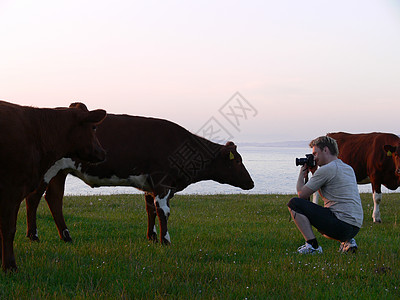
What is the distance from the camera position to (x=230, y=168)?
31.5 ft

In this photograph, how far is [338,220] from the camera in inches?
268

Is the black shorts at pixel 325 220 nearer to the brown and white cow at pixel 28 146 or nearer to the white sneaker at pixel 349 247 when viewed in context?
the white sneaker at pixel 349 247

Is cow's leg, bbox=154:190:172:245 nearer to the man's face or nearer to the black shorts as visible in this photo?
the black shorts

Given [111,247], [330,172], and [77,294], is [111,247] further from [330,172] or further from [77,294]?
[330,172]

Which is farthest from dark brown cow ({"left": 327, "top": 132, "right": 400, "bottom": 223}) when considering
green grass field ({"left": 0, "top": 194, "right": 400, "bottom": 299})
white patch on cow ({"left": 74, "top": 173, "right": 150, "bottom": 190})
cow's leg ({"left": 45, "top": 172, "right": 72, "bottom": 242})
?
cow's leg ({"left": 45, "top": 172, "right": 72, "bottom": 242})

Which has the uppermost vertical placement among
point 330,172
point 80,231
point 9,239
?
point 330,172

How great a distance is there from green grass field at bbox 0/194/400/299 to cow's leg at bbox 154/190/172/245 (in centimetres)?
24

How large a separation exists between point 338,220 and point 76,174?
4.76 m

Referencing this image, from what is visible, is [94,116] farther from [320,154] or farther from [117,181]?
[320,154]

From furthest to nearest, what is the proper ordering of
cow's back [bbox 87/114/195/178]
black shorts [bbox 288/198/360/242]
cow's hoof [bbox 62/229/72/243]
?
1. cow's back [bbox 87/114/195/178]
2. cow's hoof [bbox 62/229/72/243]
3. black shorts [bbox 288/198/360/242]

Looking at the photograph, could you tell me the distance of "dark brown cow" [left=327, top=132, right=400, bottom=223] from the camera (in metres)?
11.4

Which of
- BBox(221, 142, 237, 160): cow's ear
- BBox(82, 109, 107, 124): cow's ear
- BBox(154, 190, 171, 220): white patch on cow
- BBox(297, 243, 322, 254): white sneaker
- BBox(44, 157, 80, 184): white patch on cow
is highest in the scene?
BBox(82, 109, 107, 124): cow's ear

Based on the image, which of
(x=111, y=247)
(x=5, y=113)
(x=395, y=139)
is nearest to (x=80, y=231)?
(x=111, y=247)

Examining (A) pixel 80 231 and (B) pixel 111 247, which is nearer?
(B) pixel 111 247
